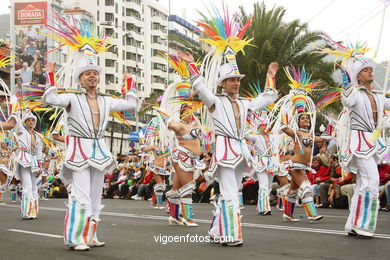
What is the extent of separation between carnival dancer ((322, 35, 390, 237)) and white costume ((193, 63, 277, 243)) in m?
1.57

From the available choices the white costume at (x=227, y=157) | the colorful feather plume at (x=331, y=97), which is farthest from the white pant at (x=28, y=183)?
the colorful feather plume at (x=331, y=97)

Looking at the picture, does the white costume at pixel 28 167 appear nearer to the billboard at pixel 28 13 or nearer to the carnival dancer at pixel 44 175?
the carnival dancer at pixel 44 175

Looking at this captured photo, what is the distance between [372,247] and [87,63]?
402 cm

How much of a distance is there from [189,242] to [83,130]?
1.88 m

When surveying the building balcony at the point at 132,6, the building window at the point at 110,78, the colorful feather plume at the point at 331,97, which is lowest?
the colorful feather plume at the point at 331,97

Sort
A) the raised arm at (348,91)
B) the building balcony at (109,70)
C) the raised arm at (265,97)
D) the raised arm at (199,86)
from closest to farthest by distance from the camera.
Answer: the raised arm at (199,86)
the raised arm at (265,97)
the raised arm at (348,91)
the building balcony at (109,70)

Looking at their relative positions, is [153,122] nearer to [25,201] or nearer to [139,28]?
[25,201]

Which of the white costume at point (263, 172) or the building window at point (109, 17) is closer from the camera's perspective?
the white costume at point (263, 172)

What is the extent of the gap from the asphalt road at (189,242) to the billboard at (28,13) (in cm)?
7662

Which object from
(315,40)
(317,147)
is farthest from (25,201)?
(315,40)

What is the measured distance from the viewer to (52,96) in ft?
26.7

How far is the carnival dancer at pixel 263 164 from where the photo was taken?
47.3ft

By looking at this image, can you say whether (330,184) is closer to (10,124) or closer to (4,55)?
(10,124)

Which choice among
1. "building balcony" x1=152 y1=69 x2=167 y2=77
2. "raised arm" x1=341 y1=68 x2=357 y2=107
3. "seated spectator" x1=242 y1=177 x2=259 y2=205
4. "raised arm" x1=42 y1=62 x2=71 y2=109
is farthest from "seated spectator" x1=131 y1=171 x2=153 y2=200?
"building balcony" x1=152 y1=69 x2=167 y2=77
